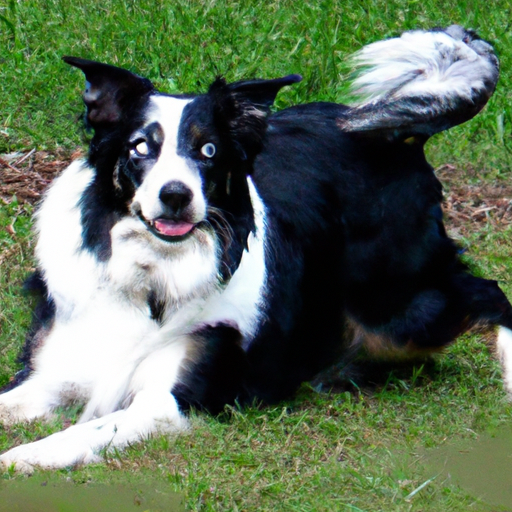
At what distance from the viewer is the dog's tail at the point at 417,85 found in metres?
4.67

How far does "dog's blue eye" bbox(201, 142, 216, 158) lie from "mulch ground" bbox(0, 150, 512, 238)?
8.66 ft

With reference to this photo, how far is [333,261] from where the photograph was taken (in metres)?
4.68

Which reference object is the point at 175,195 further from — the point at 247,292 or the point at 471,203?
the point at 471,203

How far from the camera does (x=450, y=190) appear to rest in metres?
6.84

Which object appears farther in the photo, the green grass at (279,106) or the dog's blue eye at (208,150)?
the dog's blue eye at (208,150)

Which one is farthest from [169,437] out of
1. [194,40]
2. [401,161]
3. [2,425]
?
[194,40]

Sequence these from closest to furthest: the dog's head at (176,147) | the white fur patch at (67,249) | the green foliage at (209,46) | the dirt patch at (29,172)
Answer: the dog's head at (176,147), the white fur patch at (67,249), the dirt patch at (29,172), the green foliage at (209,46)

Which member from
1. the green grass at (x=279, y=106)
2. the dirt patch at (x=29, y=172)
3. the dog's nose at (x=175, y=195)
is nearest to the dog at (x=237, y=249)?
the dog's nose at (x=175, y=195)

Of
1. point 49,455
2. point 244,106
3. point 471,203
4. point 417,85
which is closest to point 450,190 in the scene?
point 471,203

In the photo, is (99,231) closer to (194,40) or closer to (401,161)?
(401,161)

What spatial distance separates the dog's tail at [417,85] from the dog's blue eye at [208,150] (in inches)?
44.7

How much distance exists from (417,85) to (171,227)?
1.56m

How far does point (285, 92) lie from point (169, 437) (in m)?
3.73

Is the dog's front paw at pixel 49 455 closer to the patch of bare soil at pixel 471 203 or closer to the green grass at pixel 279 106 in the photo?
the green grass at pixel 279 106
